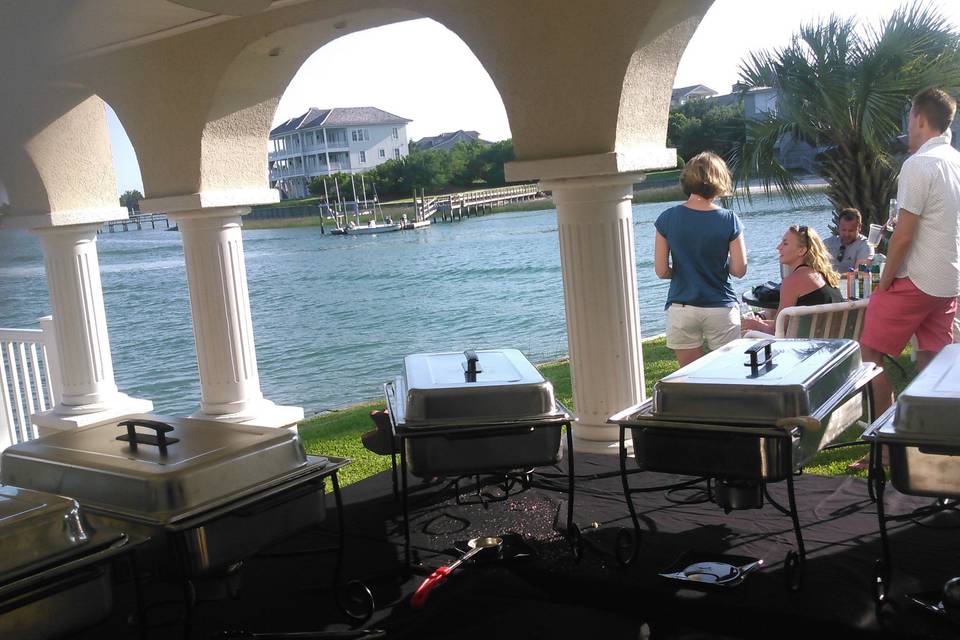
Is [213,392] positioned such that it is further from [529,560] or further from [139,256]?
[139,256]

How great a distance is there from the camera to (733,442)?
2533 mm

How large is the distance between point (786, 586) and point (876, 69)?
29.5 ft

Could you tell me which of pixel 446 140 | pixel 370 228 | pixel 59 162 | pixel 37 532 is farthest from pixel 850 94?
pixel 446 140

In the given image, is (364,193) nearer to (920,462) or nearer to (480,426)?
(480,426)

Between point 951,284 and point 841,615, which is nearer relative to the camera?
point 841,615

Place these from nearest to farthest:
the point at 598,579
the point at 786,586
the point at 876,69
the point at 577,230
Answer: the point at 786,586, the point at 598,579, the point at 577,230, the point at 876,69

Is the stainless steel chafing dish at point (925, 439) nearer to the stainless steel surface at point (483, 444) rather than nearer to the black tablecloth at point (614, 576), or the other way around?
the black tablecloth at point (614, 576)

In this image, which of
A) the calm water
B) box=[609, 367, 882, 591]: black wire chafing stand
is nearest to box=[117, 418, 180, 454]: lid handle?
box=[609, 367, 882, 591]: black wire chafing stand

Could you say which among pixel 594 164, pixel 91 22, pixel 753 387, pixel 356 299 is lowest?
pixel 356 299

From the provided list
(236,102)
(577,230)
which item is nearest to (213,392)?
(236,102)

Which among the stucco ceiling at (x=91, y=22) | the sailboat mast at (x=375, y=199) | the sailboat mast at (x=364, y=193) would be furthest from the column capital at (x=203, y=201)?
the sailboat mast at (x=375, y=199)

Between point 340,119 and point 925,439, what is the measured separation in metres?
79.9

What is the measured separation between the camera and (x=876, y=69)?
33.0 ft

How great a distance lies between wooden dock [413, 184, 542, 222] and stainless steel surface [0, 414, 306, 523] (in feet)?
208
